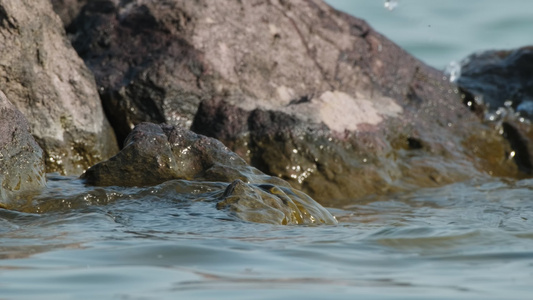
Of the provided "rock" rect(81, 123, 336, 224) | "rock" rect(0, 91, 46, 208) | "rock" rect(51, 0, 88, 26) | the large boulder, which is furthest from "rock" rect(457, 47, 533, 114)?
"rock" rect(0, 91, 46, 208)

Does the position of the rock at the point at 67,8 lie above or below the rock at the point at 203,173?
above

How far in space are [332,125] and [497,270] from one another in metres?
3.32

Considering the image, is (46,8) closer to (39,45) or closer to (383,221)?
(39,45)

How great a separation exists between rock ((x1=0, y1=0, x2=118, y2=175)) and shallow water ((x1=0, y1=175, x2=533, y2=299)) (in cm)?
90

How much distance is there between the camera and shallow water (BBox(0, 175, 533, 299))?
98.6 inches

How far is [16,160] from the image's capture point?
4082 mm

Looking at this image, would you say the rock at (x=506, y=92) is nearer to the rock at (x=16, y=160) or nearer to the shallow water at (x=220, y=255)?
the shallow water at (x=220, y=255)

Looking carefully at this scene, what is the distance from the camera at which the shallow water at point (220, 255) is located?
2504 mm

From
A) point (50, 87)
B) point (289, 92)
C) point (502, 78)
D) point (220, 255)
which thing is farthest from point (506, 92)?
point (220, 255)

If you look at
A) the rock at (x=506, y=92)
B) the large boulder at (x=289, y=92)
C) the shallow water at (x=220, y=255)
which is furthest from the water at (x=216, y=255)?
the rock at (x=506, y=92)

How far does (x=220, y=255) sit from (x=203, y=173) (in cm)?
141

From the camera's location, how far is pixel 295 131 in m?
6.02

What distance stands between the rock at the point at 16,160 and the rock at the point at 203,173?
298 millimetres

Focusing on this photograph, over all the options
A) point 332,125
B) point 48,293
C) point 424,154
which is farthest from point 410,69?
point 48,293
